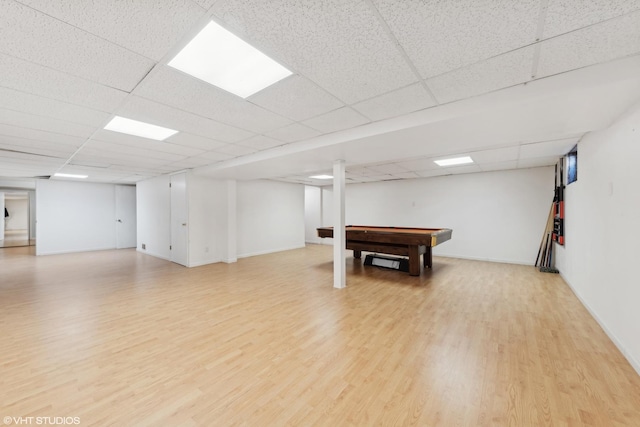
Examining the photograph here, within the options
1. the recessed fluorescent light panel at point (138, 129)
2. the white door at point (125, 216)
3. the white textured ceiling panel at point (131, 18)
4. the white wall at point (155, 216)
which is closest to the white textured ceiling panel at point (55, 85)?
the recessed fluorescent light panel at point (138, 129)

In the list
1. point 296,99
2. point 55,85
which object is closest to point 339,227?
point 296,99

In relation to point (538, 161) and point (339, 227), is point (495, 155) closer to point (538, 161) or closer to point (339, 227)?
point (538, 161)

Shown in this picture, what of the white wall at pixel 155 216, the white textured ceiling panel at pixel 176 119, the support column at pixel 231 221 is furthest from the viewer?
the white wall at pixel 155 216

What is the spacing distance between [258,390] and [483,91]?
9.75 ft

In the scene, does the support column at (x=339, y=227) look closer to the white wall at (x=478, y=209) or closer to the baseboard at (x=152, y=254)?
the white wall at (x=478, y=209)

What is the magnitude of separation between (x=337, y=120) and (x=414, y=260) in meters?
3.35

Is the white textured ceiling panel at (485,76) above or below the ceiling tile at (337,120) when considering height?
above

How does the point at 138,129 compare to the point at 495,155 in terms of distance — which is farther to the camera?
the point at 495,155

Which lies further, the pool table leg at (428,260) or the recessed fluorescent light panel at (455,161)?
the pool table leg at (428,260)

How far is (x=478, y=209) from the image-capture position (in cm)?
676

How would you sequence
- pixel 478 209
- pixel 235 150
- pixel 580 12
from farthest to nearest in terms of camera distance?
pixel 478 209 → pixel 235 150 → pixel 580 12

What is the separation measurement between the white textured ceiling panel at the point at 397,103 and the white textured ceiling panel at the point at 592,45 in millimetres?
789

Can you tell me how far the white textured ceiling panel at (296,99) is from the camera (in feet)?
6.73

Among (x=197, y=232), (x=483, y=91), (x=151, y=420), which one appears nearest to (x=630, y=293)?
(x=483, y=91)
